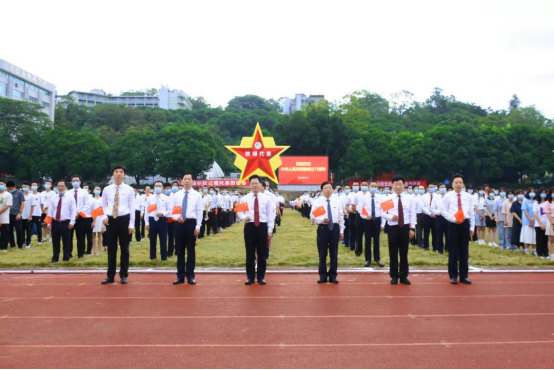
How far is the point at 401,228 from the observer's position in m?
8.26

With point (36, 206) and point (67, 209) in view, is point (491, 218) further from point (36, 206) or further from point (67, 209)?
point (36, 206)

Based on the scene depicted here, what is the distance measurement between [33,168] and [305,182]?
32130mm

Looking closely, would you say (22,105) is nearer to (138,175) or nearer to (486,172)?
(138,175)

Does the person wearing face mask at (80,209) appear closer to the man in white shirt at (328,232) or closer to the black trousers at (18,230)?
the black trousers at (18,230)

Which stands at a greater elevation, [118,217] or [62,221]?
[118,217]

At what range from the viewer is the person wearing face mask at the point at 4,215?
39.9 ft

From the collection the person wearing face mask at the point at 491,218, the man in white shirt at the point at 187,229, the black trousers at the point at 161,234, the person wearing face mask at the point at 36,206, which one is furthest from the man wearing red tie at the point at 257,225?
the person wearing face mask at the point at 36,206

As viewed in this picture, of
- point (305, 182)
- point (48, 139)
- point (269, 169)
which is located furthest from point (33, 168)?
point (269, 169)

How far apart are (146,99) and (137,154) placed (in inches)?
2992

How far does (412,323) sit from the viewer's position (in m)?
5.71

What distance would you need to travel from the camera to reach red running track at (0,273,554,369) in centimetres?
449

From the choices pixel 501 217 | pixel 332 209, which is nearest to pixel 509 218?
pixel 501 217

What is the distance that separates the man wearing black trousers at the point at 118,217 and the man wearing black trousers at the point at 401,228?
180 inches

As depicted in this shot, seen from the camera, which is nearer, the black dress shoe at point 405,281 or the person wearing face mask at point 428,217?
the black dress shoe at point 405,281
